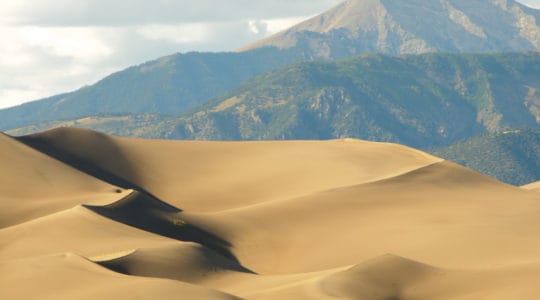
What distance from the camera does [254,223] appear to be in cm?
7850

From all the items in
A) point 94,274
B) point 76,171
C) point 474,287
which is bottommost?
point 474,287

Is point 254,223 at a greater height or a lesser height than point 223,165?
lesser

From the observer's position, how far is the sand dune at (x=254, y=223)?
4981 centimetres

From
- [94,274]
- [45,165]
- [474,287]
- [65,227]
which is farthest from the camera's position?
[45,165]

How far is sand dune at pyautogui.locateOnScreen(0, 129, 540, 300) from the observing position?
4981 cm

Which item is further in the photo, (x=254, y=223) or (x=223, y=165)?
(x=223, y=165)

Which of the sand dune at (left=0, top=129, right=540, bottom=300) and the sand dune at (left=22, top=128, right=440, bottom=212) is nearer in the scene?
the sand dune at (left=0, top=129, right=540, bottom=300)

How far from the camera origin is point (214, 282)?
5288 centimetres

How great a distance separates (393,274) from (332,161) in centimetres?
5413

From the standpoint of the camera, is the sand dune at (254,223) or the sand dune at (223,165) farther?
the sand dune at (223,165)

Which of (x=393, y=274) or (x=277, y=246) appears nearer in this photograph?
(x=393, y=274)

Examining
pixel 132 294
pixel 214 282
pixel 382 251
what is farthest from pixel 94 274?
pixel 382 251

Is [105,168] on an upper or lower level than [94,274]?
upper

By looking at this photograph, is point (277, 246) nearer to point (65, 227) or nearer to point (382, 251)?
point (382, 251)
